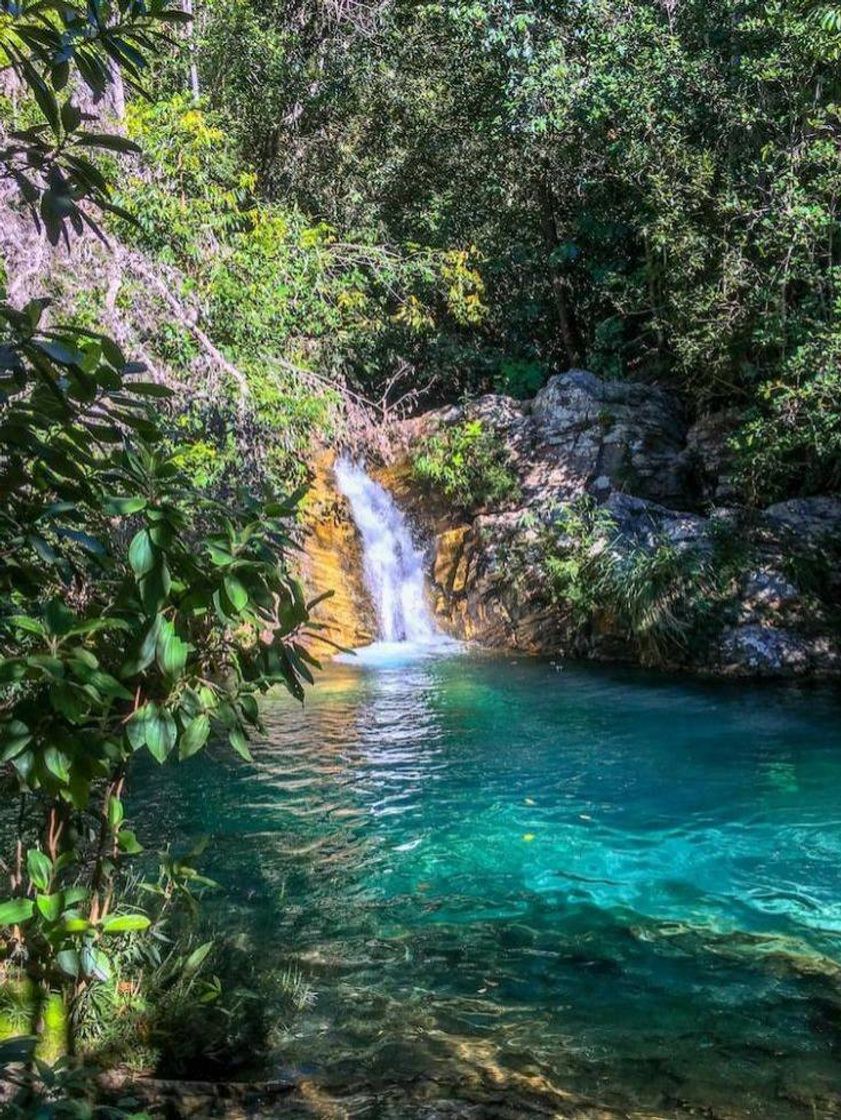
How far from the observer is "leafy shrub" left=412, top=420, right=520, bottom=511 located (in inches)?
581

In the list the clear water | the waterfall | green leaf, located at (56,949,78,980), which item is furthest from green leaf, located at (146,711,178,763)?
the waterfall

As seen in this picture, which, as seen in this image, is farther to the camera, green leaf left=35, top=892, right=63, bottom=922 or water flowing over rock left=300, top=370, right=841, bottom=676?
water flowing over rock left=300, top=370, right=841, bottom=676

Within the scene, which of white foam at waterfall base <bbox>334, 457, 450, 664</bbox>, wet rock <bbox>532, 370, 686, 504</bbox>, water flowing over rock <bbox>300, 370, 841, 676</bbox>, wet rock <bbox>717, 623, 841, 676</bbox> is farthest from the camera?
wet rock <bbox>532, 370, 686, 504</bbox>

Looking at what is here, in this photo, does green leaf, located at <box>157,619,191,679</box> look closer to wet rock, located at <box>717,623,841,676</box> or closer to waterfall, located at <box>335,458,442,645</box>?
wet rock, located at <box>717,623,841,676</box>

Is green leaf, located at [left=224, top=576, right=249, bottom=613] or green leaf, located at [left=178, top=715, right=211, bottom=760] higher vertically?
green leaf, located at [left=224, top=576, right=249, bottom=613]

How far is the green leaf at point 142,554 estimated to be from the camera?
222 cm

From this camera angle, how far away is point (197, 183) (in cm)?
975

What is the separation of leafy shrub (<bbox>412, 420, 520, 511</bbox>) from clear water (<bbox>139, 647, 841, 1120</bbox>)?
574 cm

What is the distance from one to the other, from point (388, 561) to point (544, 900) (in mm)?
10335

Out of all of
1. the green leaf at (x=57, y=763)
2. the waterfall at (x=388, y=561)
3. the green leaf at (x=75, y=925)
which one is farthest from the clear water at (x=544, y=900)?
the waterfall at (x=388, y=561)

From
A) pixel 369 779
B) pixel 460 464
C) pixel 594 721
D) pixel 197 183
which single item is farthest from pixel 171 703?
pixel 460 464

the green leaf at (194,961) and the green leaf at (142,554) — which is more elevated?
the green leaf at (142,554)

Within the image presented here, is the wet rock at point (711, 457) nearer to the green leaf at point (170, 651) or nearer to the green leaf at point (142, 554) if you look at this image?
the green leaf at point (170, 651)

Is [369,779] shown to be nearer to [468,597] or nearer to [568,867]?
[568,867]
